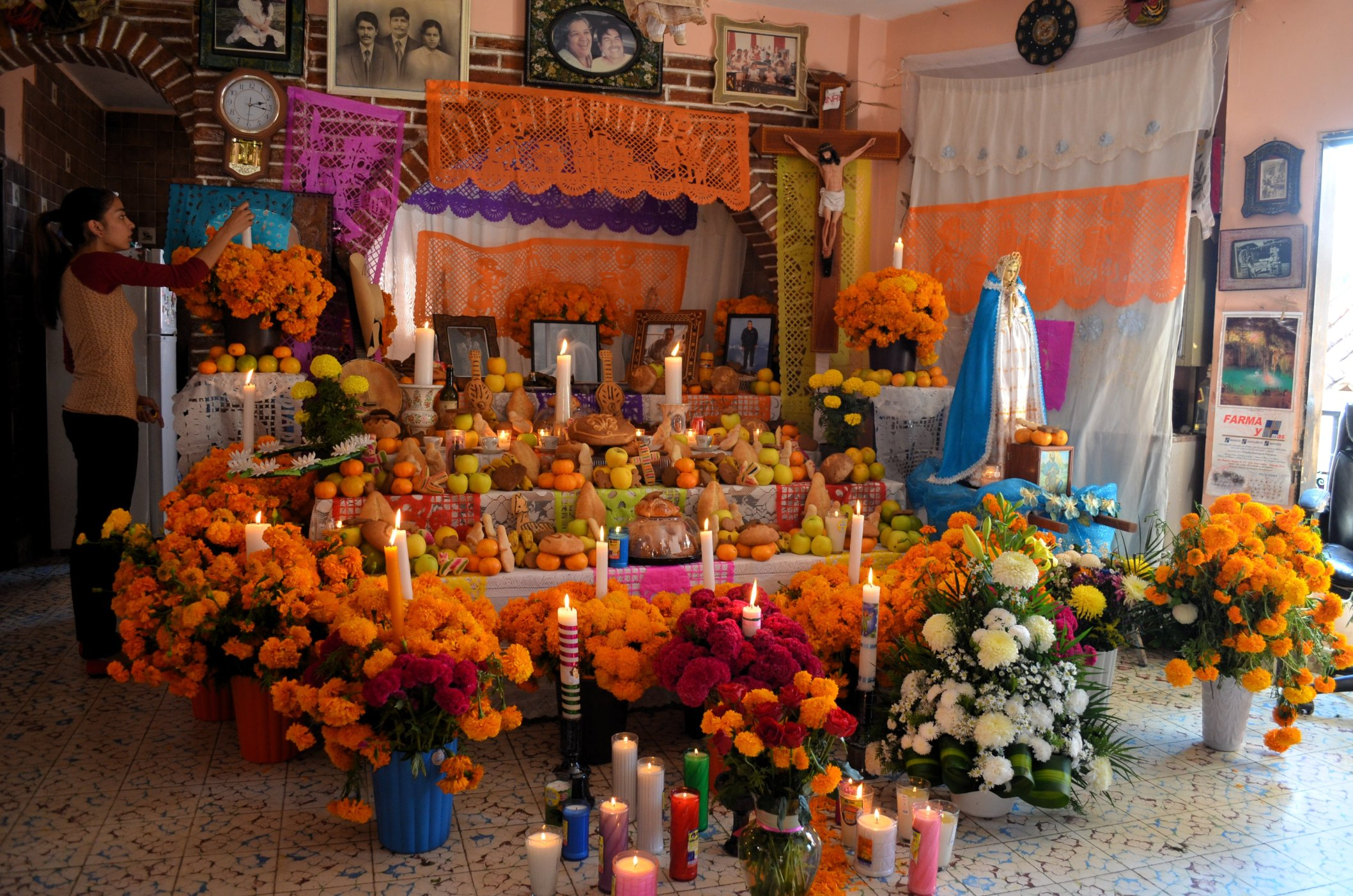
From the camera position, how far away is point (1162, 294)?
514 cm

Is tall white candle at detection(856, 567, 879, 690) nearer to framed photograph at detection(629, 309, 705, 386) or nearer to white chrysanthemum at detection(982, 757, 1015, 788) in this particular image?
white chrysanthemum at detection(982, 757, 1015, 788)

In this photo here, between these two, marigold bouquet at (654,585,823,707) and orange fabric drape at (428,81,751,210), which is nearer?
marigold bouquet at (654,585,823,707)

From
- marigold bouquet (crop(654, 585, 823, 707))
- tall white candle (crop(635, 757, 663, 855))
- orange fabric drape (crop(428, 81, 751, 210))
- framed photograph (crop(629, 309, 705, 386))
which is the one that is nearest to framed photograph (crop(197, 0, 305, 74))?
orange fabric drape (crop(428, 81, 751, 210))

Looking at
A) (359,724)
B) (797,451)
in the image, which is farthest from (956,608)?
(797,451)

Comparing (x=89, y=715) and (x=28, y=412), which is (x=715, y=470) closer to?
(x=89, y=715)

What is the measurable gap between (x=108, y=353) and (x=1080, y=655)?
3.76 meters

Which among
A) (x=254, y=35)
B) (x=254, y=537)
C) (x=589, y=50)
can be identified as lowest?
(x=254, y=537)

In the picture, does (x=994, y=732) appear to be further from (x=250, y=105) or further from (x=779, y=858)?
(x=250, y=105)

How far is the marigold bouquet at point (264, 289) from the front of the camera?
14.6 ft

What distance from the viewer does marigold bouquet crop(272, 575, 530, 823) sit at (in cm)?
246

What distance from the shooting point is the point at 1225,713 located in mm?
3408

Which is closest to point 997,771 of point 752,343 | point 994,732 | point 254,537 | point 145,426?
point 994,732

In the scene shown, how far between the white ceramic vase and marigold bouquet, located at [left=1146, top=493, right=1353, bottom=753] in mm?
79

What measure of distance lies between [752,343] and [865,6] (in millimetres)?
2087
